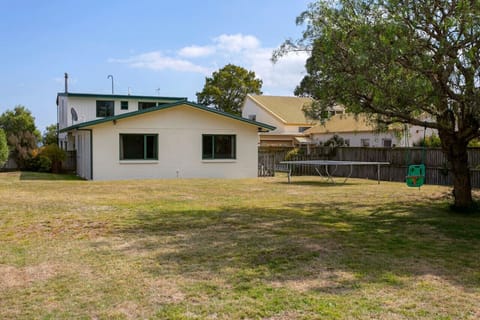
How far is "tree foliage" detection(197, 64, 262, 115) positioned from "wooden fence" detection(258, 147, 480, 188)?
2971 cm

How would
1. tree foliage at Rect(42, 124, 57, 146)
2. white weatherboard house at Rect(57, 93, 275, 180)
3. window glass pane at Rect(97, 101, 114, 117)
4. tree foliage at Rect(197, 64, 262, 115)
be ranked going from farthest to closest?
1. tree foliage at Rect(197, 64, 262, 115)
2. tree foliage at Rect(42, 124, 57, 146)
3. window glass pane at Rect(97, 101, 114, 117)
4. white weatherboard house at Rect(57, 93, 275, 180)

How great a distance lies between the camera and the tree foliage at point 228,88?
5716 centimetres

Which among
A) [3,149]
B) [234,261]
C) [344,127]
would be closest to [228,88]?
[344,127]

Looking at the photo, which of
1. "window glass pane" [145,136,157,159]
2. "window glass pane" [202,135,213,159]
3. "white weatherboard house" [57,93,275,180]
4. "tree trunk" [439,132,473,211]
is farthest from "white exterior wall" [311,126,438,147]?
"tree trunk" [439,132,473,211]

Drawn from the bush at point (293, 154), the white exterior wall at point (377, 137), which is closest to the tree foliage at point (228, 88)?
the white exterior wall at point (377, 137)

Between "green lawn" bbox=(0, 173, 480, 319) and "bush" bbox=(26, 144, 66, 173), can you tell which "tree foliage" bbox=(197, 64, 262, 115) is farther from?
"green lawn" bbox=(0, 173, 480, 319)

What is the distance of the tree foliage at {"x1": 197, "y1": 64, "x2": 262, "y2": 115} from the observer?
57.2 meters

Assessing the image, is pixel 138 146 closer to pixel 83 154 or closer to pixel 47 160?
pixel 83 154

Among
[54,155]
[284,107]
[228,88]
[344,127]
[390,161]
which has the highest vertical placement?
[228,88]

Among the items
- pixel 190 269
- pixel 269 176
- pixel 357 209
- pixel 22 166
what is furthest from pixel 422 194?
pixel 22 166

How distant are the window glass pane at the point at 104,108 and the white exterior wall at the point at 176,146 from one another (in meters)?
10.4

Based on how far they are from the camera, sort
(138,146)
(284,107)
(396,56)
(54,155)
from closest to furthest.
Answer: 1. (396,56)
2. (138,146)
3. (54,155)
4. (284,107)

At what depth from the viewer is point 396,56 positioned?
29.1ft

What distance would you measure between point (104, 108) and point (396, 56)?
25.3m
